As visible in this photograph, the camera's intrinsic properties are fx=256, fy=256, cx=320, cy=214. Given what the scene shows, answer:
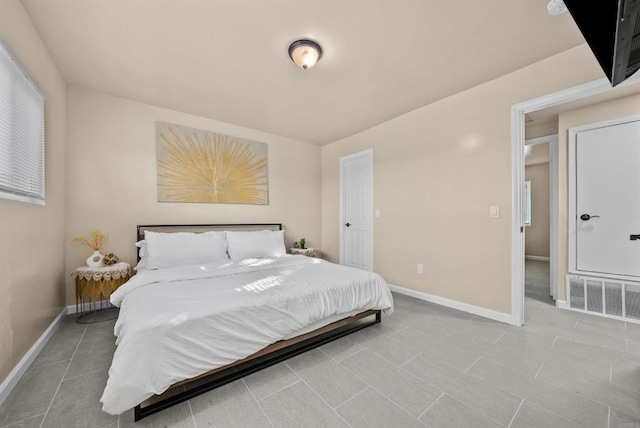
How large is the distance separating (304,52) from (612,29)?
1853 mm

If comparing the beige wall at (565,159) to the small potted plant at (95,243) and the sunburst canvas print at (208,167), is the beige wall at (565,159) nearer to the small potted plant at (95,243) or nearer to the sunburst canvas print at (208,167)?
the sunburst canvas print at (208,167)

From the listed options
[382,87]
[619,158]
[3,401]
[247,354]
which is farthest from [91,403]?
[619,158]

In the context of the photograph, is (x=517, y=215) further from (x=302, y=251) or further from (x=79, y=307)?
(x=79, y=307)

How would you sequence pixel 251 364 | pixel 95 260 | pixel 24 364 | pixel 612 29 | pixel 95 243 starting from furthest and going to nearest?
pixel 95 243
pixel 95 260
pixel 251 364
pixel 24 364
pixel 612 29

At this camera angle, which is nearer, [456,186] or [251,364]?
[251,364]

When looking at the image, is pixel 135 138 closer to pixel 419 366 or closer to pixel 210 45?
pixel 210 45

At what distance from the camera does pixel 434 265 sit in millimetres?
3275

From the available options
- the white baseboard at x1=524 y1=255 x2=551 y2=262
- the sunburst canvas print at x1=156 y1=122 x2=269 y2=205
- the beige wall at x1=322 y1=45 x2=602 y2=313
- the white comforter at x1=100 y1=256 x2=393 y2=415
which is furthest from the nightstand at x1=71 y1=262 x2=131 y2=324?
the white baseboard at x1=524 y1=255 x2=551 y2=262

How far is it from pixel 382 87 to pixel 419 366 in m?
2.74

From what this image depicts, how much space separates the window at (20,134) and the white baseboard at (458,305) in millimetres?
3917

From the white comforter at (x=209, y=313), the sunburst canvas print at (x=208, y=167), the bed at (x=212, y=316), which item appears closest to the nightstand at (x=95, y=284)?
the bed at (x=212, y=316)

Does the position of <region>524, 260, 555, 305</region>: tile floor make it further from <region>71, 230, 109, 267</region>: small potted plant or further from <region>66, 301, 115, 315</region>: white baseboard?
<region>66, 301, 115, 315</region>: white baseboard

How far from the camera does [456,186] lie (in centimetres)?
307

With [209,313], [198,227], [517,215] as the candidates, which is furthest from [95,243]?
[517,215]
